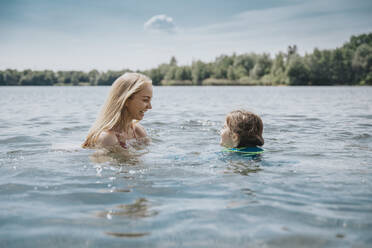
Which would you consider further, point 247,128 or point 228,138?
point 228,138

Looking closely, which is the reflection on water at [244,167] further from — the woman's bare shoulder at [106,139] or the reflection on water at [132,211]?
the woman's bare shoulder at [106,139]

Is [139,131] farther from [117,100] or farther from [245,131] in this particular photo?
[245,131]

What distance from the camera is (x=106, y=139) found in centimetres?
483

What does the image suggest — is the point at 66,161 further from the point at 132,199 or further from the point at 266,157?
the point at 266,157

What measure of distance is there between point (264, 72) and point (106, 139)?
3938 inches

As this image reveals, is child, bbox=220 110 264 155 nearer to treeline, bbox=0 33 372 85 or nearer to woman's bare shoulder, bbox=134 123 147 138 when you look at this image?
woman's bare shoulder, bbox=134 123 147 138

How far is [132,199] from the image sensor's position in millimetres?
2967

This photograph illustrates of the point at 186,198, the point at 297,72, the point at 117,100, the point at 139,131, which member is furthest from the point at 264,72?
the point at 186,198

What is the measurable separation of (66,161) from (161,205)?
7.30 feet

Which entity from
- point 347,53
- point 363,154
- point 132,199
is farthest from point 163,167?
point 347,53

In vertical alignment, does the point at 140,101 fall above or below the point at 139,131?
above

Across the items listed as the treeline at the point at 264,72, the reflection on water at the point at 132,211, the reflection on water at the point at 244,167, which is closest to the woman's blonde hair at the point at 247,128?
the reflection on water at the point at 244,167

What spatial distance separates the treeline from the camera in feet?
281

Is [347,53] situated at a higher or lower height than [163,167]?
higher
